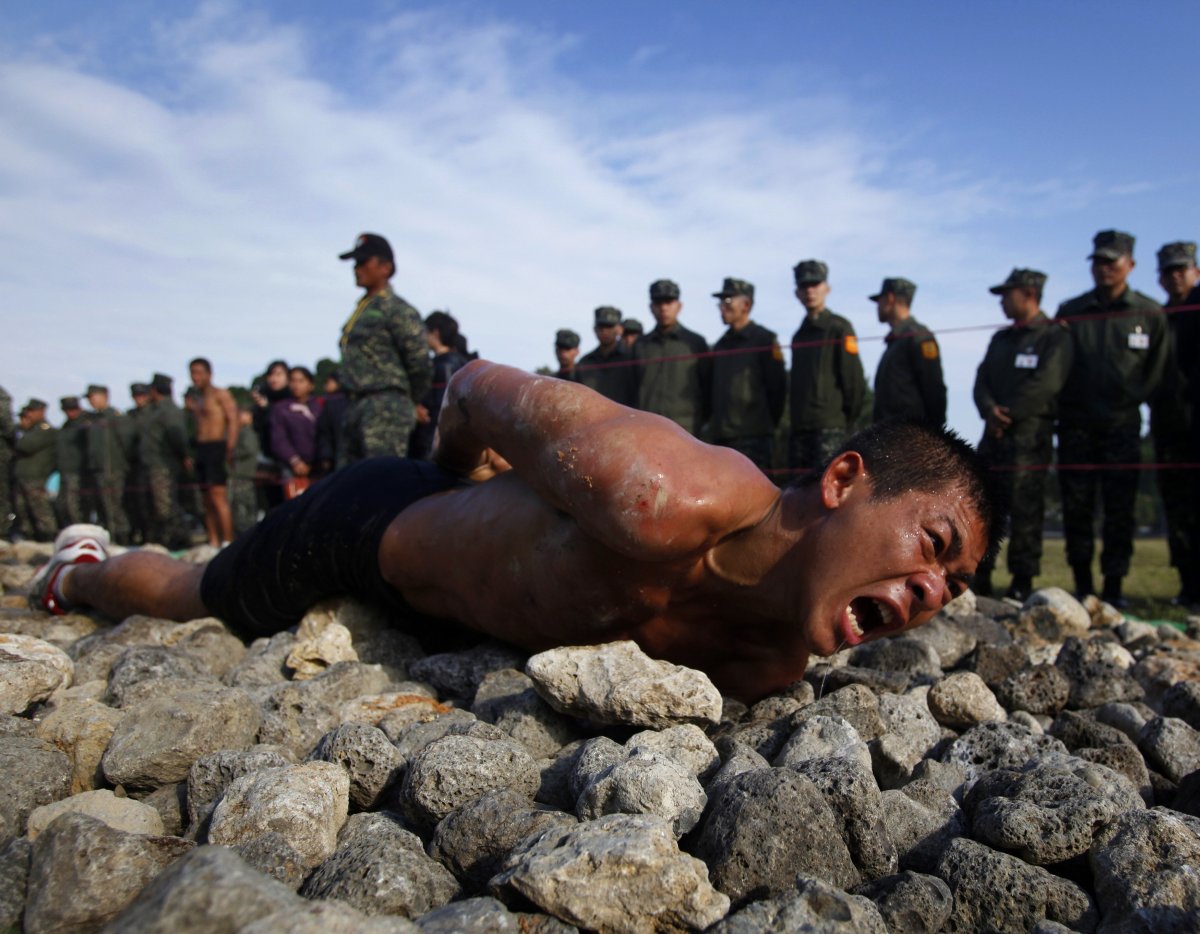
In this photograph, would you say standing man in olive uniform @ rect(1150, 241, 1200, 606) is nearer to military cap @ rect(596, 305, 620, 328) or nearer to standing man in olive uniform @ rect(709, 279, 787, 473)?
standing man in olive uniform @ rect(709, 279, 787, 473)

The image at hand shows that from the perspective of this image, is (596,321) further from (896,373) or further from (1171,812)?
(1171,812)

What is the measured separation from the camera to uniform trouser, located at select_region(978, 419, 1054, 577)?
5797 mm

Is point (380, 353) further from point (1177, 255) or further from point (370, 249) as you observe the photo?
point (1177, 255)

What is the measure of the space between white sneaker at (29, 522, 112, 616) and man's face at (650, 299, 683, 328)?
4564 mm

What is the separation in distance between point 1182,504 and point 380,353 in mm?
5320

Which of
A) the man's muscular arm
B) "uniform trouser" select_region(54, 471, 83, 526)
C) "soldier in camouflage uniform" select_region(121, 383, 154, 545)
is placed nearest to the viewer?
the man's muscular arm

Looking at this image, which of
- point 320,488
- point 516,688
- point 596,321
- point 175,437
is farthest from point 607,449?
point 175,437

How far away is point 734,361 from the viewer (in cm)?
711

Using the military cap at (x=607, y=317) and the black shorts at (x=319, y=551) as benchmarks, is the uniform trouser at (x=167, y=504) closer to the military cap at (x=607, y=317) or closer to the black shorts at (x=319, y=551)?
the military cap at (x=607, y=317)

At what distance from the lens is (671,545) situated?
7.26 feet

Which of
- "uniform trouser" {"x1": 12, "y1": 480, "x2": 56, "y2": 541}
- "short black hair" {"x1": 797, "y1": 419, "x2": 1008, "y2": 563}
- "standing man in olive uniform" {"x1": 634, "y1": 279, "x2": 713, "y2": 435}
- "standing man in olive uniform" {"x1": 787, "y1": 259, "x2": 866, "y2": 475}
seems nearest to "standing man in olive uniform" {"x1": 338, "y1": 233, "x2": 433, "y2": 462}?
"standing man in olive uniform" {"x1": 634, "y1": 279, "x2": 713, "y2": 435}

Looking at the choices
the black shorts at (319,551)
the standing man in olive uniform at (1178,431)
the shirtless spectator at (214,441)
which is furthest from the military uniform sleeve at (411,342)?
the standing man in olive uniform at (1178,431)

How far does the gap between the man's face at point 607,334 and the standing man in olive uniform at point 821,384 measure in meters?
1.89

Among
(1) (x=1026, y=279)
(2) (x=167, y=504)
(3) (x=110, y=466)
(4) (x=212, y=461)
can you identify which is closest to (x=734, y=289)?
(1) (x=1026, y=279)
